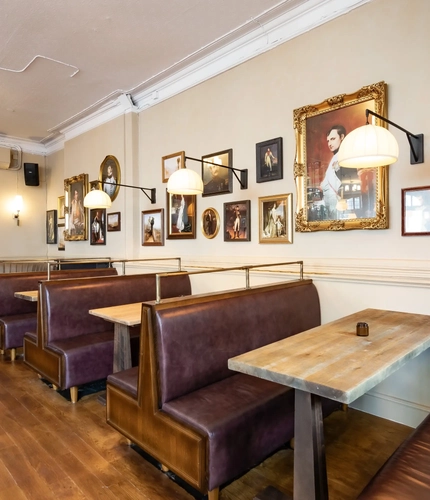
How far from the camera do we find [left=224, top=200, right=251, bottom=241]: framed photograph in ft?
13.2

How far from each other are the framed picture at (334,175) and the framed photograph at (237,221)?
659 millimetres

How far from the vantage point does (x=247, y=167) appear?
4.04 meters

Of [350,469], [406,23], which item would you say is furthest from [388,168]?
[350,469]

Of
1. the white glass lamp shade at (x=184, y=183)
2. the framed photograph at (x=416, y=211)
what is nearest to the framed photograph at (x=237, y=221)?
the white glass lamp shade at (x=184, y=183)

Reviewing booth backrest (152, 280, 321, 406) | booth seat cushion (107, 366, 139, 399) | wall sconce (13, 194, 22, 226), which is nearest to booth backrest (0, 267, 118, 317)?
booth seat cushion (107, 366, 139, 399)

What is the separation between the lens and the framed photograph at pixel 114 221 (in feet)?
19.1

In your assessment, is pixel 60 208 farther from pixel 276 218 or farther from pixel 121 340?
pixel 276 218

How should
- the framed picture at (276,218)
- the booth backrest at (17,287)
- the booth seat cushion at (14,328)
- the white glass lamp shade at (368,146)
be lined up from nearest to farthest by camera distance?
the white glass lamp shade at (368,146) < the framed picture at (276,218) < the booth seat cushion at (14,328) < the booth backrest at (17,287)

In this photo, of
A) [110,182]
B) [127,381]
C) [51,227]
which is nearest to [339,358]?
[127,381]

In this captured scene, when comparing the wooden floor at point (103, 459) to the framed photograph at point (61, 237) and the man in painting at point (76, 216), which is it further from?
the framed photograph at point (61, 237)

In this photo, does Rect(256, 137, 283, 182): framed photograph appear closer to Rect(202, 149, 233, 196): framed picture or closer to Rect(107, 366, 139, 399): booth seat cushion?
Rect(202, 149, 233, 196): framed picture

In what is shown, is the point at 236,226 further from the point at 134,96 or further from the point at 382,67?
the point at 134,96

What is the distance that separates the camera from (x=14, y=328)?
4.35 meters

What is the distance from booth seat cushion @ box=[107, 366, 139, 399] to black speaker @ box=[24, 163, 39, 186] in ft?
22.2
